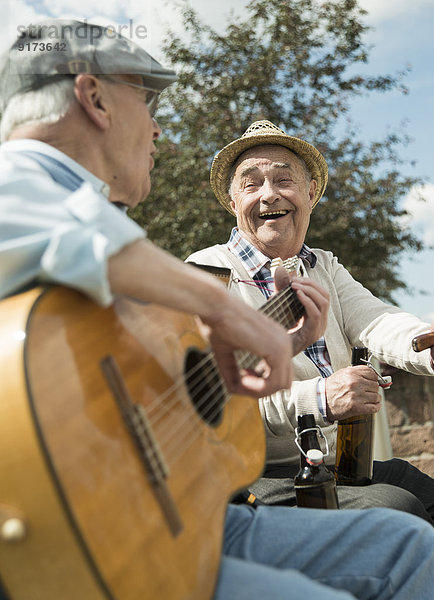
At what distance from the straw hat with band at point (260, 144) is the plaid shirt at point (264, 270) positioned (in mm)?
390

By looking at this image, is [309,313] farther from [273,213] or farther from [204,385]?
[273,213]

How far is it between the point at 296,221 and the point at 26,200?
84.6 inches

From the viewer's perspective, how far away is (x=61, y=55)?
4.60 ft

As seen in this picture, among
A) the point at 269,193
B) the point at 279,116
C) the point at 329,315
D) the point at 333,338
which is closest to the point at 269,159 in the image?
the point at 269,193

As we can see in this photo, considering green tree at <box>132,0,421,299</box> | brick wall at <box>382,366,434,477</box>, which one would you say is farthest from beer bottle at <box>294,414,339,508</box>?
green tree at <box>132,0,421,299</box>

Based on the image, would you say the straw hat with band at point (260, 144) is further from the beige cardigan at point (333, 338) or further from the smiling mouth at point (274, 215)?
the beige cardigan at point (333, 338)

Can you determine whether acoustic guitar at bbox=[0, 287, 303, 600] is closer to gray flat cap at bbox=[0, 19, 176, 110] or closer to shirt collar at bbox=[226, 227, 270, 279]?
gray flat cap at bbox=[0, 19, 176, 110]

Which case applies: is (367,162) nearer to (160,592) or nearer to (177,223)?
(177,223)

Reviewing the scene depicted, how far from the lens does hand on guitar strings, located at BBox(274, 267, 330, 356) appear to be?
77.4 inches

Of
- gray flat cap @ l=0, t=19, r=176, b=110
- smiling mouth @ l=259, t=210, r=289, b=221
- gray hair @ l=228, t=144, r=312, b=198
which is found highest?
gray flat cap @ l=0, t=19, r=176, b=110

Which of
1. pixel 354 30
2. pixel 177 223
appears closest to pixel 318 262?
pixel 177 223

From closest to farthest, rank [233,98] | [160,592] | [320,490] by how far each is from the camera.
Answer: [160,592] < [320,490] < [233,98]

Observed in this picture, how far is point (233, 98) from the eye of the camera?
9.32 metres

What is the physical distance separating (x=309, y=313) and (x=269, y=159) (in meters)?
1.42
